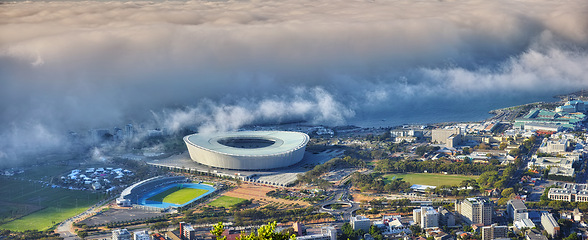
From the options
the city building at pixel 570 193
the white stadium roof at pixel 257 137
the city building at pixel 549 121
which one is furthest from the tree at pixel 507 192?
the city building at pixel 549 121

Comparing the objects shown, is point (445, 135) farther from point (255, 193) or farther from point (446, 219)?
point (446, 219)

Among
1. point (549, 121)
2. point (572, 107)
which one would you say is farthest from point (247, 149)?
point (572, 107)

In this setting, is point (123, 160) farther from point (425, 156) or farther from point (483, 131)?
point (483, 131)

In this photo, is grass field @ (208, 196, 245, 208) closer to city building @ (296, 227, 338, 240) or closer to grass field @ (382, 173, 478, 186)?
city building @ (296, 227, 338, 240)

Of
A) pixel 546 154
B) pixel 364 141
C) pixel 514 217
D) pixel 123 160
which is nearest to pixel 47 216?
pixel 123 160

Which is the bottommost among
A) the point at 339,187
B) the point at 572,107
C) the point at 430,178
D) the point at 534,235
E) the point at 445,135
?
the point at 572,107

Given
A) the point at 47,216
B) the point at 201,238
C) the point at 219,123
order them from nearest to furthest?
the point at 201,238 → the point at 47,216 → the point at 219,123

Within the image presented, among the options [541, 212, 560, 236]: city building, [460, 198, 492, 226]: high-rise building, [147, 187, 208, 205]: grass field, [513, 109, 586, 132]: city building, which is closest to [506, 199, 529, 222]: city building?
[541, 212, 560, 236]: city building
